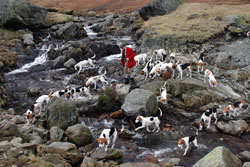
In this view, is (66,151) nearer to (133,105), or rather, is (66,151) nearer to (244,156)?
(133,105)

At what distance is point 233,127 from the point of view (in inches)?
427

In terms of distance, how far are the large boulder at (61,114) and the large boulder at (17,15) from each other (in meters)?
17.9

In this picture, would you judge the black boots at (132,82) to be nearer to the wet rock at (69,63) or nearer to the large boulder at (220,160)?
the wet rock at (69,63)

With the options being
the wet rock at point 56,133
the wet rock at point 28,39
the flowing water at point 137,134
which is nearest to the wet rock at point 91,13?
the wet rock at point 28,39

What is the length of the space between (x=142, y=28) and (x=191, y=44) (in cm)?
828

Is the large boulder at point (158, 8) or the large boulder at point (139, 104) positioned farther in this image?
the large boulder at point (158, 8)

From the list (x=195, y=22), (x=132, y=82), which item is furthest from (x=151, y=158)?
(x=195, y=22)

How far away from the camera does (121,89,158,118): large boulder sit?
11.3 m

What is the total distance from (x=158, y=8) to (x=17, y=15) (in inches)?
584

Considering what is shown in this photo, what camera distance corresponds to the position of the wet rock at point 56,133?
9680mm

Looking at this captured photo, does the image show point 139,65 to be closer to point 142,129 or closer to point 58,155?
point 142,129

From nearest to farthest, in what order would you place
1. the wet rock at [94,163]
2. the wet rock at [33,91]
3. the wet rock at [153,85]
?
1. the wet rock at [94,163]
2. the wet rock at [153,85]
3. the wet rock at [33,91]

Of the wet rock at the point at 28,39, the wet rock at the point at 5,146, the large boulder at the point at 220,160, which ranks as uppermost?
the wet rock at the point at 28,39

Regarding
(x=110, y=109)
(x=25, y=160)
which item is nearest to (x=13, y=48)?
(x=110, y=109)
